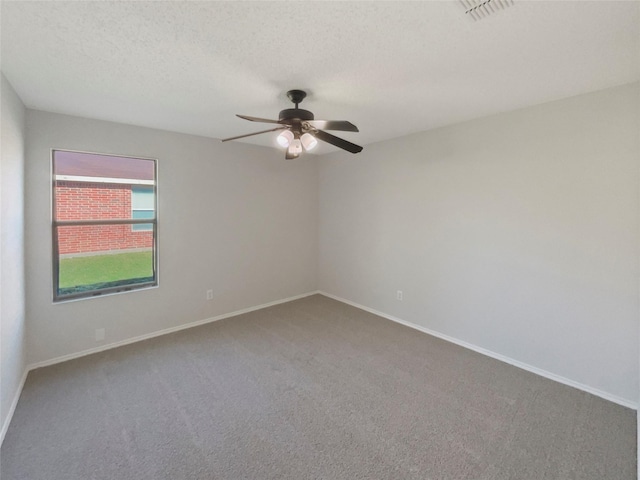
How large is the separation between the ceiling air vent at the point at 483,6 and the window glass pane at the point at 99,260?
141 inches

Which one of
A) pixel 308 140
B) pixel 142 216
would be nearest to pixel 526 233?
pixel 308 140

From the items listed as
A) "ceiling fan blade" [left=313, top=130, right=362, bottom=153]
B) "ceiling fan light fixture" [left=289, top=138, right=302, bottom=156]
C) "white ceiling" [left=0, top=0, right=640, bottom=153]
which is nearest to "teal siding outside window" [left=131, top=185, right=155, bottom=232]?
"white ceiling" [left=0, top=0, right=640, bottom=153]

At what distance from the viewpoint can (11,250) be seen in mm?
2211

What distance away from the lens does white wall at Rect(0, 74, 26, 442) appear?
78.0 inches

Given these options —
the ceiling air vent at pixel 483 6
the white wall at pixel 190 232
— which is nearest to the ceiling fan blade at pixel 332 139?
the ceiling air vent at pixel 483 6

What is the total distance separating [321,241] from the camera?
5.09 metres

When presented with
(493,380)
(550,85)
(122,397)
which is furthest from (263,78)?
(493,380)

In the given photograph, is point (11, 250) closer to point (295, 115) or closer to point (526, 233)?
point (295, 115)

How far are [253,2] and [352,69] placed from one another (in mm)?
815

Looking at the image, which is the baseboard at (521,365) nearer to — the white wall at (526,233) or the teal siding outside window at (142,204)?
the white wall at (526,233)

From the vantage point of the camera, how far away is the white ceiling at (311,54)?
1428mm

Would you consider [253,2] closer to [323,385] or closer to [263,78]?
[263,78]

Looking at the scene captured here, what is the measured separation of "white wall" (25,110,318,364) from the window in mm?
93

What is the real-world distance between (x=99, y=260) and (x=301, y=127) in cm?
267
